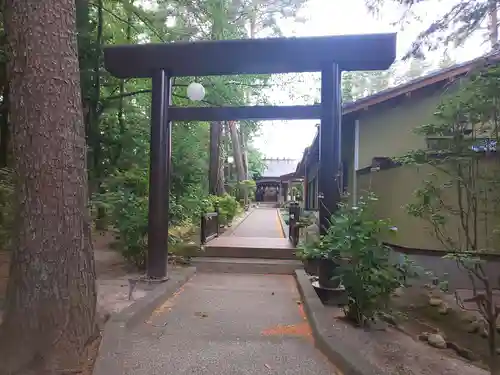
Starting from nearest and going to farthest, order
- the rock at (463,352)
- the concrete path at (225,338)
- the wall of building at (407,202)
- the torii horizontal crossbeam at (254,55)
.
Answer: the concrete path at (225,338) < the rock at (463,352) < the torii horizontal crossbeam at (254,55) < the wall of building at (407,202)

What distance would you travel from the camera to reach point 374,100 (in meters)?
9.56

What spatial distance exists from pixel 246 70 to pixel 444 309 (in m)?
4.89

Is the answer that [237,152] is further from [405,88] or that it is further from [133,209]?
[133,209]

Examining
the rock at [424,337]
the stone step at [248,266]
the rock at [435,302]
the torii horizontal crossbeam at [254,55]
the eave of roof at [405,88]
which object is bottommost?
the rock at [424,337]

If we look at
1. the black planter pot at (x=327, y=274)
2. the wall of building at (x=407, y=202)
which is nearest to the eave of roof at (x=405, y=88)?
the wall of building at (x=407, y=202)

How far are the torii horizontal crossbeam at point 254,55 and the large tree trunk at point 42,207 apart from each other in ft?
8.68

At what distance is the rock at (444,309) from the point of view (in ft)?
20.6

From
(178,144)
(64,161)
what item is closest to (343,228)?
(64,161)

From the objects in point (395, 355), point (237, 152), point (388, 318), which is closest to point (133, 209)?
point (388, 318)

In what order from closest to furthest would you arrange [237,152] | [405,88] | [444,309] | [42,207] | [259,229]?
1. [42,207]
2. [444,309]
3. [405,88]
4. [259,229]
5. [237,152]

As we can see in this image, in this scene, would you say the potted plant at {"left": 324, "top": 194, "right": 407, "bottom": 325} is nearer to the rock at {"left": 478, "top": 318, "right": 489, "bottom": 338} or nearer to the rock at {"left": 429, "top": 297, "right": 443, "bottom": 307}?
the rock at {"left": 478, "top": 318, "right": 489, "bottom": 338}

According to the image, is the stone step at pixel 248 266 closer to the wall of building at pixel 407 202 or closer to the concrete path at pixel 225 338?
the concrete path at pixel 225 338

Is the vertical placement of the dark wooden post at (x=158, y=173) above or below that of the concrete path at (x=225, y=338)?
above

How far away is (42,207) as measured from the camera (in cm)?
301
